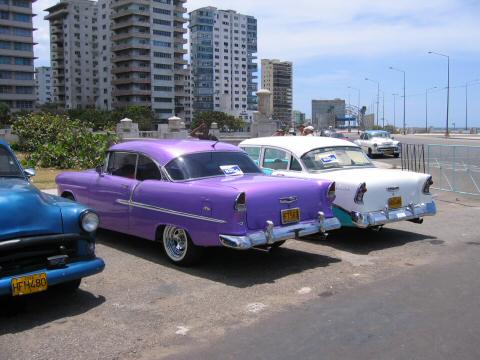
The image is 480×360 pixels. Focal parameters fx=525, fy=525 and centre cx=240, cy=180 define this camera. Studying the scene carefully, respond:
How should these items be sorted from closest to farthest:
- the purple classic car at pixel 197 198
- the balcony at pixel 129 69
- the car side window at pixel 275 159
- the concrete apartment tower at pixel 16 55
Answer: the purple classic car at pixel 197 198 → the car side window at pixel 275 159 → the concrete apartment tower at pixel 16 55 → the balcony at pixel 129 69

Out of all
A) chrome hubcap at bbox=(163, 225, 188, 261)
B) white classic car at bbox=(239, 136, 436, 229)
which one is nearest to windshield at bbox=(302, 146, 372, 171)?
white classic car at bbox=(239, 136, 436, 229)

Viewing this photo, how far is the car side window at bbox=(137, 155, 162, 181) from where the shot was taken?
7051 millimetres

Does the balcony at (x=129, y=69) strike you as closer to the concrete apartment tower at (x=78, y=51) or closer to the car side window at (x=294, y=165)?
the concrete apartment tower at (x=78, y=51)

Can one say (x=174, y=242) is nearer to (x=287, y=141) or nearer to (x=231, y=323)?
(x=231, y=323)

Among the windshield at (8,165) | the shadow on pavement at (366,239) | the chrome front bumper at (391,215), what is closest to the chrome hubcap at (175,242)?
the windshield at (8,165)

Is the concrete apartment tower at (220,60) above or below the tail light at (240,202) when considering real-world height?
above

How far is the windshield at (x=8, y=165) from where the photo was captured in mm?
6176

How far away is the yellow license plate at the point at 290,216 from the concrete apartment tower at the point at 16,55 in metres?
107

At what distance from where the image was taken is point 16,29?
105 meters

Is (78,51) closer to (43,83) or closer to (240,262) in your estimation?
(43,83)

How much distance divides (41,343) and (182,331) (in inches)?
45.7

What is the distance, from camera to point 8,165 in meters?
6.27

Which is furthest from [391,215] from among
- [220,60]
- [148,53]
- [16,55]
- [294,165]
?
[220,60]

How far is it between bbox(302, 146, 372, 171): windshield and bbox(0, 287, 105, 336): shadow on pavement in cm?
435
